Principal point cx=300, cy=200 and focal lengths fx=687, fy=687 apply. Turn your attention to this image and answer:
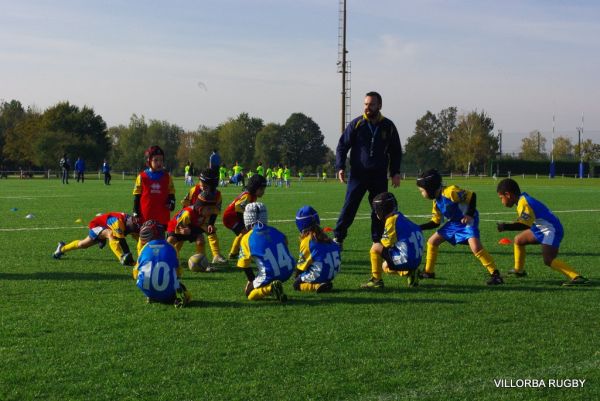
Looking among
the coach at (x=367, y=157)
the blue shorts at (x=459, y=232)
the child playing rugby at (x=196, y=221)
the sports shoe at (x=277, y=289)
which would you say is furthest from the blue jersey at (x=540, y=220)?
the child playing rugby at (x=196, y=221)

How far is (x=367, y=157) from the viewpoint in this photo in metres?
9.36

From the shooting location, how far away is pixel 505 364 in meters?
4.56

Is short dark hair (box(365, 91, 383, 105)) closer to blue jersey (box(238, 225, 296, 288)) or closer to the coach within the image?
the coach

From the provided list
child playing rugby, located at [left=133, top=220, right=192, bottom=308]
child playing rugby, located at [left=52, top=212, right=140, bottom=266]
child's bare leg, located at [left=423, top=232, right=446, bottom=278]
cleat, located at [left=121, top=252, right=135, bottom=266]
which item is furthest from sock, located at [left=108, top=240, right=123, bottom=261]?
child's bare leg, located at [left=423, top=232, right=446, bottom=278]

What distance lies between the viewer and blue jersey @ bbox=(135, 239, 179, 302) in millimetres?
6266

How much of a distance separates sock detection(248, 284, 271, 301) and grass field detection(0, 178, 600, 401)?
0.12 meters

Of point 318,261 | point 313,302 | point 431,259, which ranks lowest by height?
point 313,302

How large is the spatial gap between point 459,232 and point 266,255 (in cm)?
256

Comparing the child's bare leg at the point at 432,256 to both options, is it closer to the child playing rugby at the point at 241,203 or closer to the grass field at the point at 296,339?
the grass field at the point at 296,339

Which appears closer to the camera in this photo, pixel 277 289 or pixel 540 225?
pixel 277 289

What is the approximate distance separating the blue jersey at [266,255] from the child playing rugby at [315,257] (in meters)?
0.37

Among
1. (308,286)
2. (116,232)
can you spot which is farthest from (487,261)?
(116,232)

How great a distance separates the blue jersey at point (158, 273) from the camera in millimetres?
6266

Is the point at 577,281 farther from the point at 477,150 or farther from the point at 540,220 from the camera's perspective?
the point at 477,150
